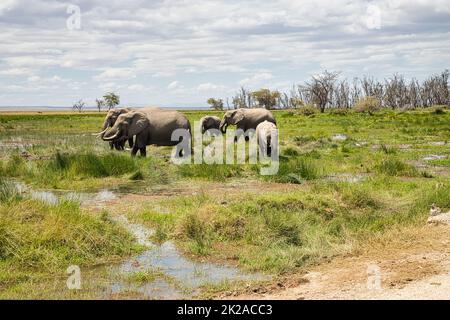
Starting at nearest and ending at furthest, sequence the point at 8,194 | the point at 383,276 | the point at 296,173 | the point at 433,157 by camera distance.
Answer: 1. the point at 383,276
2. the point at 8,194
3. the point at 296,173
4. the point at 433,157

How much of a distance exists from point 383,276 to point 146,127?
14077 mm

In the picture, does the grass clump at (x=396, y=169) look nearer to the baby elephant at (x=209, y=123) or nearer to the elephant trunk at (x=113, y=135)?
the elephant trunk at (x=113, y=135)

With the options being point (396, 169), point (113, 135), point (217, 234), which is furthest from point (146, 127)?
point (217, 234)

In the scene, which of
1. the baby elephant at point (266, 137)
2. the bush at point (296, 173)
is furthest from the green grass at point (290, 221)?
the baby elephant at point (266, 137)

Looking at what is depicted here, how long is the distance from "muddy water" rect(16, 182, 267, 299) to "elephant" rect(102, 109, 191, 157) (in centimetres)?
1057

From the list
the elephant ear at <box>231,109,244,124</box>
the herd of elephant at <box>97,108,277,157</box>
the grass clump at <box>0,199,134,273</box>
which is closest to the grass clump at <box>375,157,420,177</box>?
the herd of elephant at <box>97,108,277,157</box>

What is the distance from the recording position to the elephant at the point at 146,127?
65.2ft

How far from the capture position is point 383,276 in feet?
22.9

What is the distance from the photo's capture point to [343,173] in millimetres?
16500

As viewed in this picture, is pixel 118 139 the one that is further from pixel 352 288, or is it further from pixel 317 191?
pixel 352 288

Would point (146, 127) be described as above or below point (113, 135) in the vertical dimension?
above

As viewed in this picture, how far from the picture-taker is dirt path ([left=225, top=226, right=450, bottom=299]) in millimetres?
6363

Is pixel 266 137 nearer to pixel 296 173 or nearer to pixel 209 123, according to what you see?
pixel 296 173
